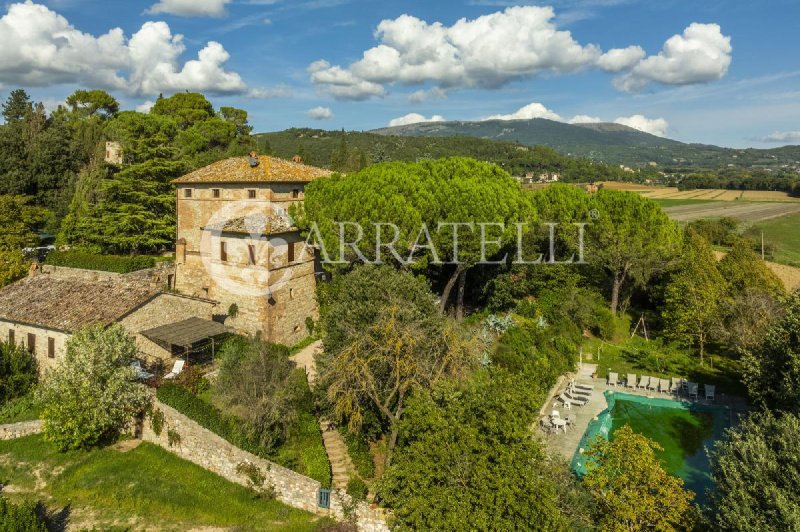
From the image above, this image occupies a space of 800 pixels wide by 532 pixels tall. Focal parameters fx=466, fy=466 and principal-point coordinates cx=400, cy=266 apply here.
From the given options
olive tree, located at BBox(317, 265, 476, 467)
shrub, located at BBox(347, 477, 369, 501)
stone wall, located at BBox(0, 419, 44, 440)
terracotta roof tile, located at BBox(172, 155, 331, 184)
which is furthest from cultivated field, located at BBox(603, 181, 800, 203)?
stone wall, located at BBox(0, 419, 44, 440)

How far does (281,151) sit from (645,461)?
90534 millimetres

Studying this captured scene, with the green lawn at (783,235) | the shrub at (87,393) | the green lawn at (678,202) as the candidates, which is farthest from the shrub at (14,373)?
the green lawn at (678,202)

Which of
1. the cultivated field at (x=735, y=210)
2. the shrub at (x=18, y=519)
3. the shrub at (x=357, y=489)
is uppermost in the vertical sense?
the cultivated field at (x=735, y=210)

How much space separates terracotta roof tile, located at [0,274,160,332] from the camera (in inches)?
709

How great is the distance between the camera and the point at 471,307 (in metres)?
27.2

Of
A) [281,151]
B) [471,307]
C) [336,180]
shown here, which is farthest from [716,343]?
[281,151]

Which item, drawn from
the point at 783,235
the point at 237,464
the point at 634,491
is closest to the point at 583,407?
the point at 634,491

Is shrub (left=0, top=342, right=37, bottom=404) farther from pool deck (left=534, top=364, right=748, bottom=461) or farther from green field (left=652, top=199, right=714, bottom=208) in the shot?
green field (left=652, top=199, right=714, bottom=208)

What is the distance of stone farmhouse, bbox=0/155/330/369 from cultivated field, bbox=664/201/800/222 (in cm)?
4974

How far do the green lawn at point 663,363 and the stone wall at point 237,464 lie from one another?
46.7 feet

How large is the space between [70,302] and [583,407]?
2117 centimetres

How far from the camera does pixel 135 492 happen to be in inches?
505

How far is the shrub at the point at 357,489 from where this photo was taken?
11814mm

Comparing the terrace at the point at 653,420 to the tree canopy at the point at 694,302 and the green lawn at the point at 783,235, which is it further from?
the green lawn at the point at 783,235
